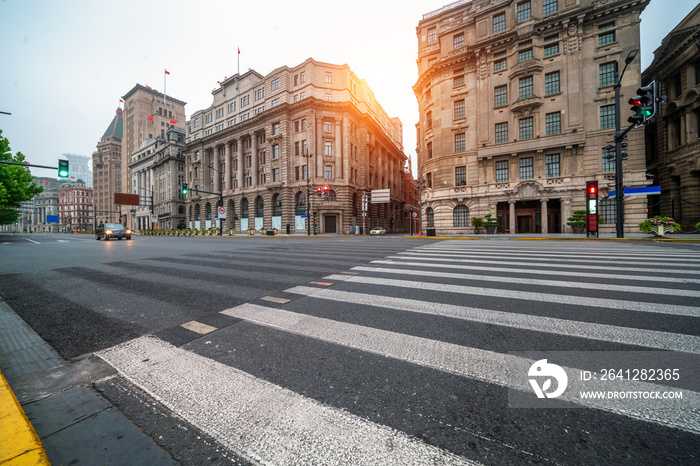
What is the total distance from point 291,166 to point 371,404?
4336cm

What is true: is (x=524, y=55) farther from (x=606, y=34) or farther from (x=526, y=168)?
(x=526, y=168)

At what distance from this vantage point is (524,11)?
27062 mm

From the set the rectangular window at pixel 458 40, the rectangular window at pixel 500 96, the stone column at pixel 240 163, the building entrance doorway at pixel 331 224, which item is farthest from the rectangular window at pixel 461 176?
the stone column at pixel 240 163

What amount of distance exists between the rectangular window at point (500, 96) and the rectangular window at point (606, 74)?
7510mm

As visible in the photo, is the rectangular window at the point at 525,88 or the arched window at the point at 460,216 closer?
the rectangular window at the point at 525,88

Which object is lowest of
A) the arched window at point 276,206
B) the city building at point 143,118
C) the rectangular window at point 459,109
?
the arched window at point 276,206

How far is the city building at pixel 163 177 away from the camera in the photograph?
211 feet

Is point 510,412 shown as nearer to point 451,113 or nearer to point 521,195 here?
point 521,195

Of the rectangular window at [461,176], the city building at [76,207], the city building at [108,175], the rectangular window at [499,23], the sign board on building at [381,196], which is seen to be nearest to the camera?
the rectangular window at [499,23]

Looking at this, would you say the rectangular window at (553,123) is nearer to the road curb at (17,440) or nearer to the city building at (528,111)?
the city building at (528,111)

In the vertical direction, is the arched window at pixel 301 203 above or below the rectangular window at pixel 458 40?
below

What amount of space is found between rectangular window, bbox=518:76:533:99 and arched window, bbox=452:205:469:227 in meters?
12.1

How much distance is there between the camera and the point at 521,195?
2658 cm

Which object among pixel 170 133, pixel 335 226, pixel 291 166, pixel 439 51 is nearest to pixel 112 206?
pixel 170 133
